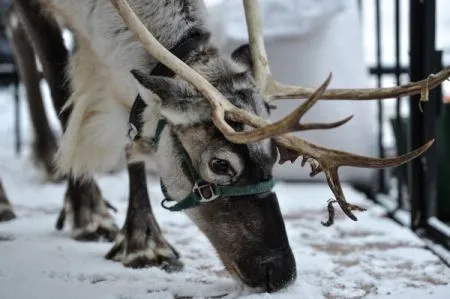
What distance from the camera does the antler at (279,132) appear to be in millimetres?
1682

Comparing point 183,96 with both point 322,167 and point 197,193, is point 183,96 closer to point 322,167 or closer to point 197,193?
point 197,193

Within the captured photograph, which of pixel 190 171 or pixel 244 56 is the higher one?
pixel 244 56

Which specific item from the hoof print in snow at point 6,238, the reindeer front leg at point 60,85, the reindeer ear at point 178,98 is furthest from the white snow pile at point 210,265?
the reindeer ear at point 178,98

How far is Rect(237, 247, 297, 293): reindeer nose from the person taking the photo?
187 cm

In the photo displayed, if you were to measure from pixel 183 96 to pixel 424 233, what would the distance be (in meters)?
1.40

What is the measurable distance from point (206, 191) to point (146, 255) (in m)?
0.57

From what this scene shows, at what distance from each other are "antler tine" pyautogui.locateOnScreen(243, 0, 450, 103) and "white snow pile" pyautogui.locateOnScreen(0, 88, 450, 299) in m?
0.58

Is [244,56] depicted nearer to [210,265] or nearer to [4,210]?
[210,265]

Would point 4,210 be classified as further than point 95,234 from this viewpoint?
Yes

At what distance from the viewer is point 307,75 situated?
15.4 feet

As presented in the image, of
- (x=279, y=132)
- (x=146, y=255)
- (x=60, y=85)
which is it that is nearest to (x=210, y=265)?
(x=146, y=255)

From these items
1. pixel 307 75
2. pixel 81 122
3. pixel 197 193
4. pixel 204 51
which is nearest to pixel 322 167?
pixel 197 193

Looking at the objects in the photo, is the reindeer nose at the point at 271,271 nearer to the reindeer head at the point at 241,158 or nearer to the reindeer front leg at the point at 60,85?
the reindeer head at the point at 241,158

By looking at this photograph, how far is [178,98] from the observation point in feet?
6.54
